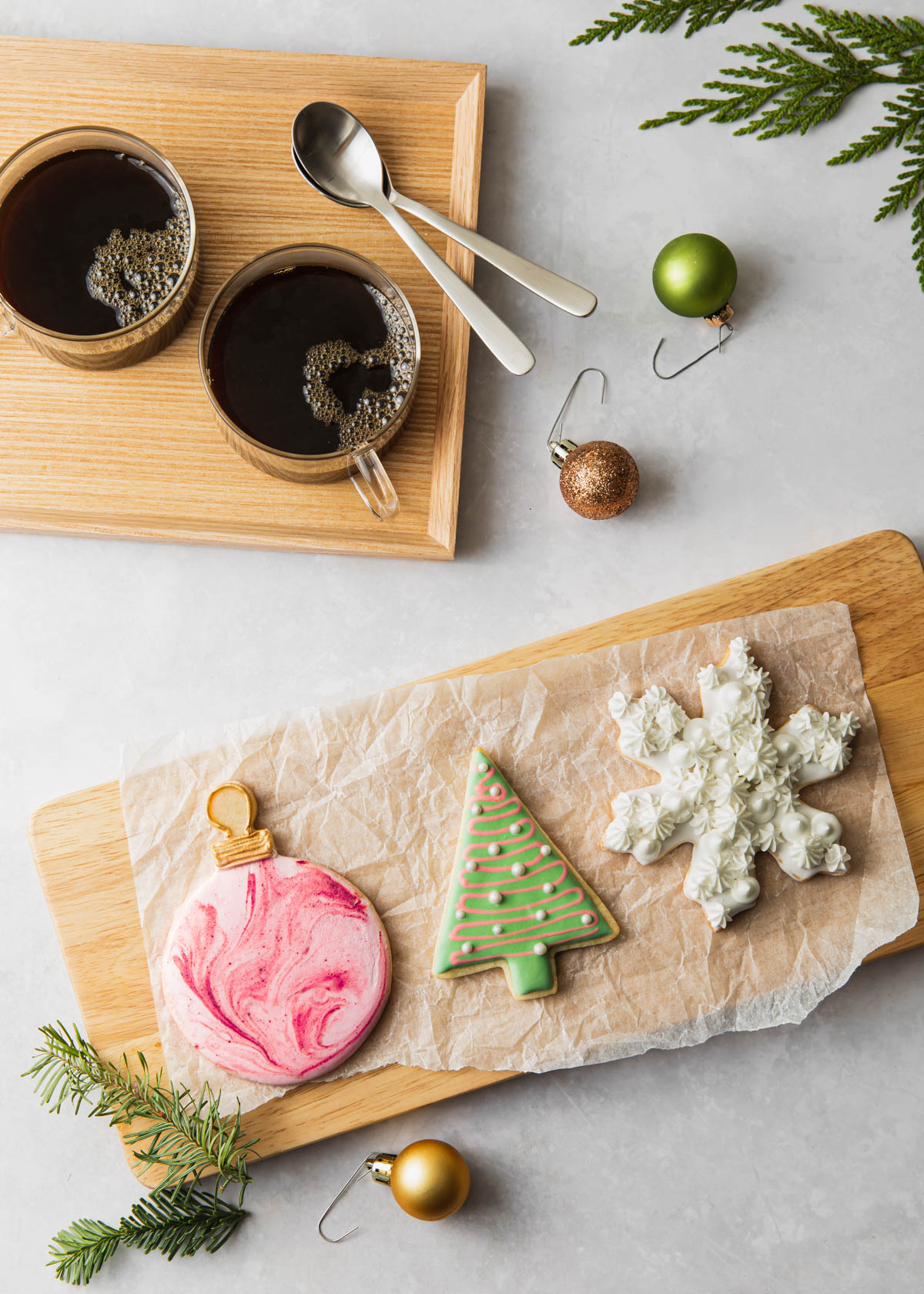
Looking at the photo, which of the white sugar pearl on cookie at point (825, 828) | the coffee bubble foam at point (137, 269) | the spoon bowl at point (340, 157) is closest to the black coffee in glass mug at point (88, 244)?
the coffee bubble foam at point (137, 269)

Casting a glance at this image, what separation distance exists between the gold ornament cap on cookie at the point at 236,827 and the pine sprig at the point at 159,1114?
18cm

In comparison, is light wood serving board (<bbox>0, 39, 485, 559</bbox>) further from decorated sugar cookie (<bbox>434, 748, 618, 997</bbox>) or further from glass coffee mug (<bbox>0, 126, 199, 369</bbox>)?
decorated sugar cookie (<bbox>434, 748, 618, 997</bbox>)

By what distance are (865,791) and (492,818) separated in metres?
0.34

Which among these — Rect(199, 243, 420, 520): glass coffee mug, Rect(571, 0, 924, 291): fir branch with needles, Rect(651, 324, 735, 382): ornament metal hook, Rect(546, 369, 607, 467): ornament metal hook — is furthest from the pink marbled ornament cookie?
Rect(571, 0, 924, 291): fir branch with needles

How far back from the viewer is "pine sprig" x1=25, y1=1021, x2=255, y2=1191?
0.77m

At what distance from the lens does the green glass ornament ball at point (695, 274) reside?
852 millimetres

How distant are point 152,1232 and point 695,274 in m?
0.95

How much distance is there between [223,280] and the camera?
873 mm

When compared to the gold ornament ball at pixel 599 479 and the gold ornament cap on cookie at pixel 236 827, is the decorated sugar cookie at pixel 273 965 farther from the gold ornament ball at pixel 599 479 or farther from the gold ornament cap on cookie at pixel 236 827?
the gold ornament ball at pixel 599 479

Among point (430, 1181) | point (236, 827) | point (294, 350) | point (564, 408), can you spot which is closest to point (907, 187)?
point (564, 408)

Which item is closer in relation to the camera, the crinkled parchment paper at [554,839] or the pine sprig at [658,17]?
the crinkled parchment paper at [554,839]

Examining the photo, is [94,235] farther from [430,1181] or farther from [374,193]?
[430,1181]

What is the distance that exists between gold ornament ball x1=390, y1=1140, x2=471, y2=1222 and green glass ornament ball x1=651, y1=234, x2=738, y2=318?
0.76m

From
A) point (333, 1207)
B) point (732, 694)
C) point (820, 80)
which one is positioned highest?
point (820, 80)
